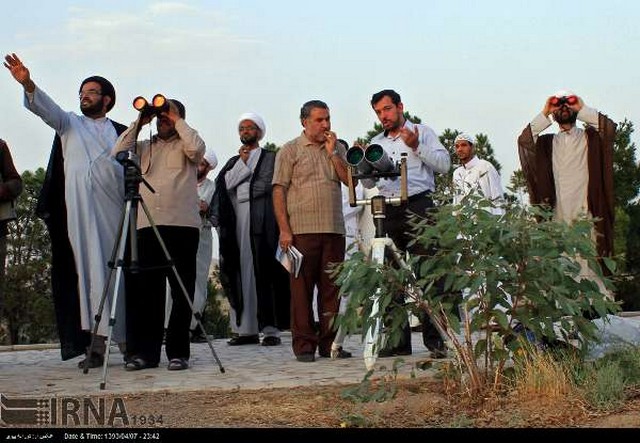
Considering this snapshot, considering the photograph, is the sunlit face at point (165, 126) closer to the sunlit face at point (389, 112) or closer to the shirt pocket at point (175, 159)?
the shirt pocket at point (175, 159)

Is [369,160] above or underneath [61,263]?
above

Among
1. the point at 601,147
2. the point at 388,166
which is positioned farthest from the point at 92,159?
the point at 601,147

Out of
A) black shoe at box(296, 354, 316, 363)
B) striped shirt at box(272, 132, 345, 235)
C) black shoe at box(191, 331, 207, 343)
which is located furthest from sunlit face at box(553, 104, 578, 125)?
black shoe at box(191, 331, 207, 343)

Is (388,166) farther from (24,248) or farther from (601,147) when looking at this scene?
(24,248)

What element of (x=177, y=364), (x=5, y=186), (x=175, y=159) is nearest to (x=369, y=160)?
(x=175, y=159)

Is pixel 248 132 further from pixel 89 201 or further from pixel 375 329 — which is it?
pixel 375 329

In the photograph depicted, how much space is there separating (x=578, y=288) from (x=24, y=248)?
11.0 m

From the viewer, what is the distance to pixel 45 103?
8.07m

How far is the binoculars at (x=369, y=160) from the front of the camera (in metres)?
7.15

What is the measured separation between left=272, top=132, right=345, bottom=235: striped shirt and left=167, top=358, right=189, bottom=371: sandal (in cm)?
126

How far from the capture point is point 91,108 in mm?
8367

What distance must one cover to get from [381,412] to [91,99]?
394 cm

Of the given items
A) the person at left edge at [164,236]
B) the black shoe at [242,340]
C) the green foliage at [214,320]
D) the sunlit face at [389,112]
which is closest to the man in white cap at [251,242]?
the black shoe at [242,340]
